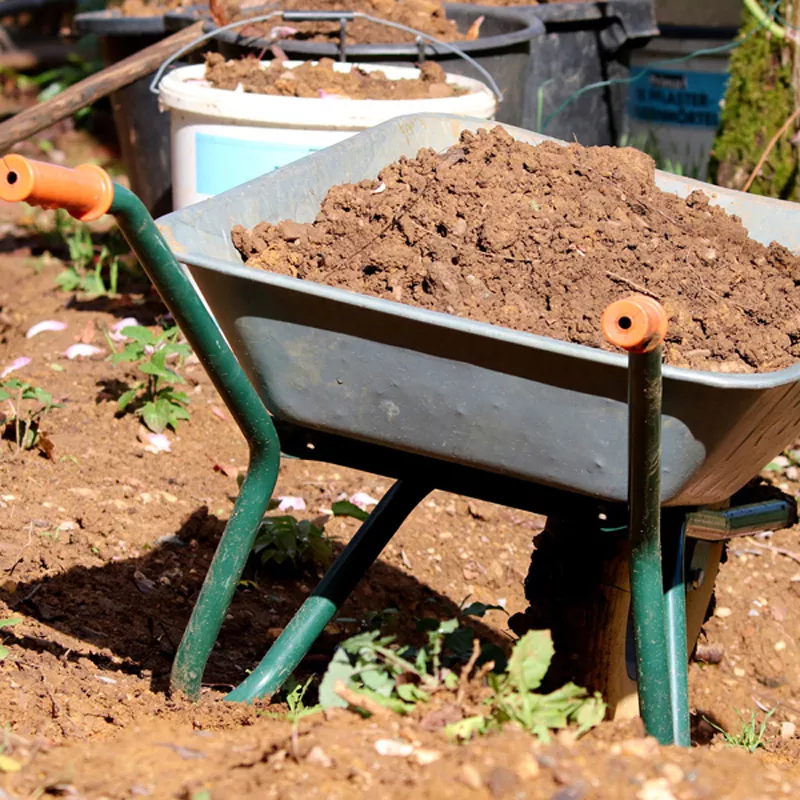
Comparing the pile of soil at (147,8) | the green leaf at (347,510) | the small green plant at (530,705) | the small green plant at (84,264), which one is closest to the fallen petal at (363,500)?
the green leaf at (347,510)

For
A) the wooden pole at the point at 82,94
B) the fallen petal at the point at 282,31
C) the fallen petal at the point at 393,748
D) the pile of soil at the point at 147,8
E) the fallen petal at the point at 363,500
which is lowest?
the fallen petal at the point at 363,500

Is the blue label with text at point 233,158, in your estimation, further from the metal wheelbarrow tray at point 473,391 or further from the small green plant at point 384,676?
the small green plant at point 384,676

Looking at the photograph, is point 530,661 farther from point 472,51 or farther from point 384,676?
point 472,51

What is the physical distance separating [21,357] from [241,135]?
3.56 ft

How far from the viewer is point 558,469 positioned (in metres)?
1.64

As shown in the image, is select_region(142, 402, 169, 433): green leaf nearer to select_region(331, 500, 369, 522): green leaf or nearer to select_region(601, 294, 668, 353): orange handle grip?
select_region(331, 500, 369, 522): green leaf

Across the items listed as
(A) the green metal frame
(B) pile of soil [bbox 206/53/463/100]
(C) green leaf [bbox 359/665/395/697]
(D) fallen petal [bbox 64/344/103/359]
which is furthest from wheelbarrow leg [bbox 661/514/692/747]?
(D) fallen petal [bbox 64/344/103/359]

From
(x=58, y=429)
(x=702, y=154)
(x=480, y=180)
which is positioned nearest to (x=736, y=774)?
(x=480, y=180)

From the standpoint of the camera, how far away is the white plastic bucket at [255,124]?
3.34 metres

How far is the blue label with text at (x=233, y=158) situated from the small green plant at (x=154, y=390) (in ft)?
1.62

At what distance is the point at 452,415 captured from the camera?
1664 mm

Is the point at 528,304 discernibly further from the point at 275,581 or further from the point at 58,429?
the point at 58,429

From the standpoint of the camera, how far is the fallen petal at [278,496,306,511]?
3.05 m

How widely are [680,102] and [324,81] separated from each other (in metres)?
2.58
